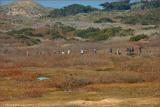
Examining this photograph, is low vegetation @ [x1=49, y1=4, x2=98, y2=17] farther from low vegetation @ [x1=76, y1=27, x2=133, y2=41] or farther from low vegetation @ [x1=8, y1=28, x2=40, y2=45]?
low vegetation @ [x1=76, y1=27, x2=133, y2=41]

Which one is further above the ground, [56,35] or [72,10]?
[56,35]

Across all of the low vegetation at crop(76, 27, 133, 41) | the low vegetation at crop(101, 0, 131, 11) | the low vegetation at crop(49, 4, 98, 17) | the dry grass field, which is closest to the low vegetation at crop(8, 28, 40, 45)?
the low vegetation at crop(76, 27, 133, 41)

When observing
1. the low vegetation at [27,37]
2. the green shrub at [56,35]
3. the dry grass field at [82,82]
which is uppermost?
the dry grass field at [82,82]

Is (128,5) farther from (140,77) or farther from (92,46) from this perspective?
(140,77)

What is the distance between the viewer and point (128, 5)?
→ 640ft

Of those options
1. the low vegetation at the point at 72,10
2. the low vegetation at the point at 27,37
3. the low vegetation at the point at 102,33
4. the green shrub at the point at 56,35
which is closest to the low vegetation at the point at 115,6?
the low vegetation at the point at 72,10

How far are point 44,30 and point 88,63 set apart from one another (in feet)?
200

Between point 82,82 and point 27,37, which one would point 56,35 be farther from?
point 82,82

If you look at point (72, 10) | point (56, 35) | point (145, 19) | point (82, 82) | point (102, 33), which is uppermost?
point (82, 82)


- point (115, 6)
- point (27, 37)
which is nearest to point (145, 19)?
point (27, 37)

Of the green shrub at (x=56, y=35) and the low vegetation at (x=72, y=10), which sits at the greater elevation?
the green shrub at (x=56, y=35)

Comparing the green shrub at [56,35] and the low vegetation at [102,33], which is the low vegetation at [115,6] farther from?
the green shrub at [56,35]

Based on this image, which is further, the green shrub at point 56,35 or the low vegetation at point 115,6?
the low vegetation at point 115,6

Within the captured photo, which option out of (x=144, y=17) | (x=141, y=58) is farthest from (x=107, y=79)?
(x=144, y=17)
